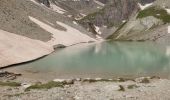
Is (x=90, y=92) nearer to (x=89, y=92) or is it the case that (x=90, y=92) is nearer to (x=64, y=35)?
(x=89, y=92)

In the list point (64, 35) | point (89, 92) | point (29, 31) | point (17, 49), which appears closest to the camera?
point (89, 92)

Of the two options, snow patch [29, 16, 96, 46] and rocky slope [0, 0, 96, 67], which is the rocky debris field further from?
snow patch [29, 16, 96, 46]

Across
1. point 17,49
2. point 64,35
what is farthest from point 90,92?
point 64,35

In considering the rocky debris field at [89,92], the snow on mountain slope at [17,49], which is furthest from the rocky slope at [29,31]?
the rocky debris field at [89,92]

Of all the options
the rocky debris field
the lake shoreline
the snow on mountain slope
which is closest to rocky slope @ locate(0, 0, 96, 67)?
the snow on mountain slope

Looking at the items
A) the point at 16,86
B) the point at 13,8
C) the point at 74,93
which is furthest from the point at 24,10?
the point at 74,93

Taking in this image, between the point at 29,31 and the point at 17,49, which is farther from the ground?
the point at 29,31

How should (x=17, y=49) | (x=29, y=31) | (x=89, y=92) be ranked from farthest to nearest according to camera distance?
(x=29, y=31) < (x=17, y=49) < (x=89, y=92)
